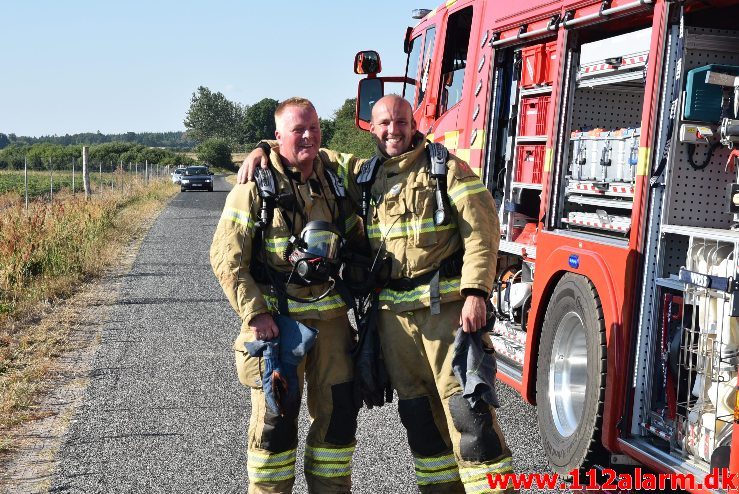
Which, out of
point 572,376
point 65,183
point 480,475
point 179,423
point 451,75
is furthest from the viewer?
point 65,183

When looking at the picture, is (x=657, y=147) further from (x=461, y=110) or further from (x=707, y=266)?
(x=461, y=110)

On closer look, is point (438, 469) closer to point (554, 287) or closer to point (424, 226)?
point (424, 226)

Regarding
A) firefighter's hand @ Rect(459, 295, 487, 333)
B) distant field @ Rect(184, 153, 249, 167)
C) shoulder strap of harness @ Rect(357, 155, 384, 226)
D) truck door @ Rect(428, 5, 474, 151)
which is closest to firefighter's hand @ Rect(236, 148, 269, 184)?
shoulder strap of harness @ Rect(357, 155, 384, 226)

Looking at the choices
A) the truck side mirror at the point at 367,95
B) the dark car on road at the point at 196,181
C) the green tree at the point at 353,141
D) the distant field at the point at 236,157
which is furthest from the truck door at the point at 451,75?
the distant field at the point at 236,157

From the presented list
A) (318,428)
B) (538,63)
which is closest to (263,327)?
(318,428)

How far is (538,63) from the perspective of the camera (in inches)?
244

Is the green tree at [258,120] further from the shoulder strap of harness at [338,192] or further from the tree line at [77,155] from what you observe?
the shoulder strap of harness at [338,192]

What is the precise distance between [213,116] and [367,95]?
498 ft

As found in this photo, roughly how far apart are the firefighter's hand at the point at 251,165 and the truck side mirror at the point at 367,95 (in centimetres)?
443

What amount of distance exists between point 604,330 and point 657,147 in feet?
3.11

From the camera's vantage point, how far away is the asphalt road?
4.70 meters

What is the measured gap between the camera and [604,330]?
4547 mm

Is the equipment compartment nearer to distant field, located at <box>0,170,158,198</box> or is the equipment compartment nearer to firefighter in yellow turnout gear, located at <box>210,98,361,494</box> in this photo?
firefighter in yellow turnout gear, located at <box>210,98,361,494</box>

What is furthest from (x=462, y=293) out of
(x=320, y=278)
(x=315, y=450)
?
(x=315, y=450)
